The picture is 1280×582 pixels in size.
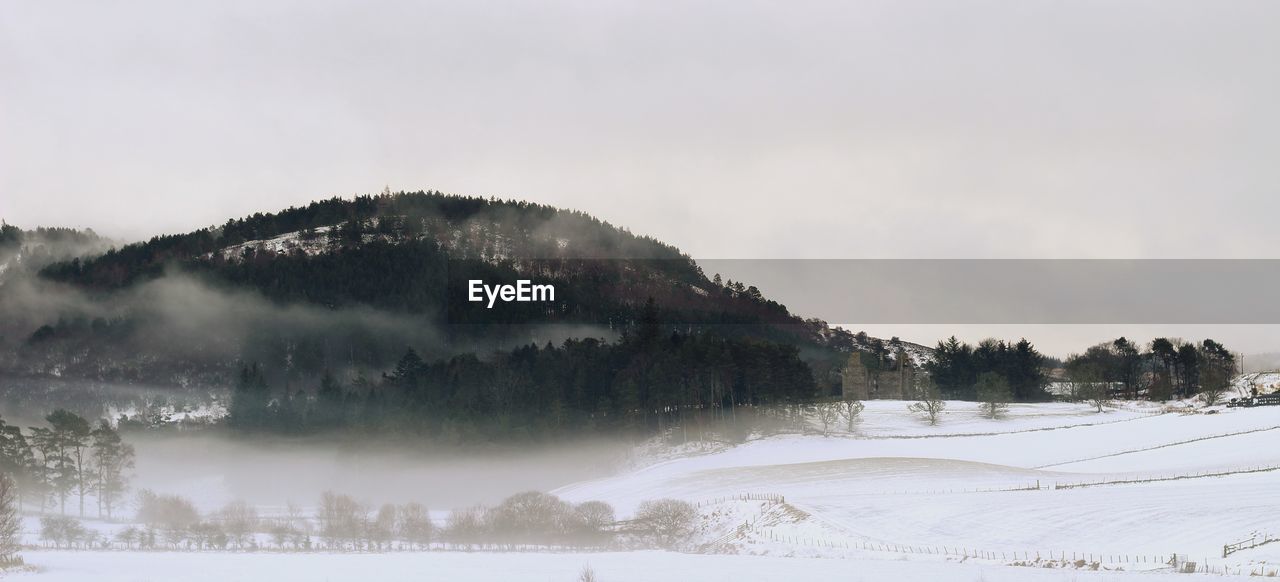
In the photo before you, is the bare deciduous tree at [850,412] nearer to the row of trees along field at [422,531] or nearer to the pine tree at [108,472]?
the row of trees along field at [422,531]

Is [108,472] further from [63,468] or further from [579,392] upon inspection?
[579,392]

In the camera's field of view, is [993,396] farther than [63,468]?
Yes

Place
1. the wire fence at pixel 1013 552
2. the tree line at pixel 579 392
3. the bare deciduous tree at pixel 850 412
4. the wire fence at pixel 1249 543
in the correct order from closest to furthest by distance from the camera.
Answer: the wire fence at pixel 1013 552, the wire fence at pixel 1249 543, the bare deciduous tree at pixel 850 412, the tree line at pixel 579 392

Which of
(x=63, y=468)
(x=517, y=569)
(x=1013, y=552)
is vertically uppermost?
(x=63, y=468)

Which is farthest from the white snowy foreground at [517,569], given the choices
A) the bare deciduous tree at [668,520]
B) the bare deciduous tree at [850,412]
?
the bare deciduous tree at [850,412]

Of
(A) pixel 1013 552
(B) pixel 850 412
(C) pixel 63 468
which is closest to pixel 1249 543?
(A) pixel 1013 552

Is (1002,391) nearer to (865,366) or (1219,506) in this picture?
(865,366)
